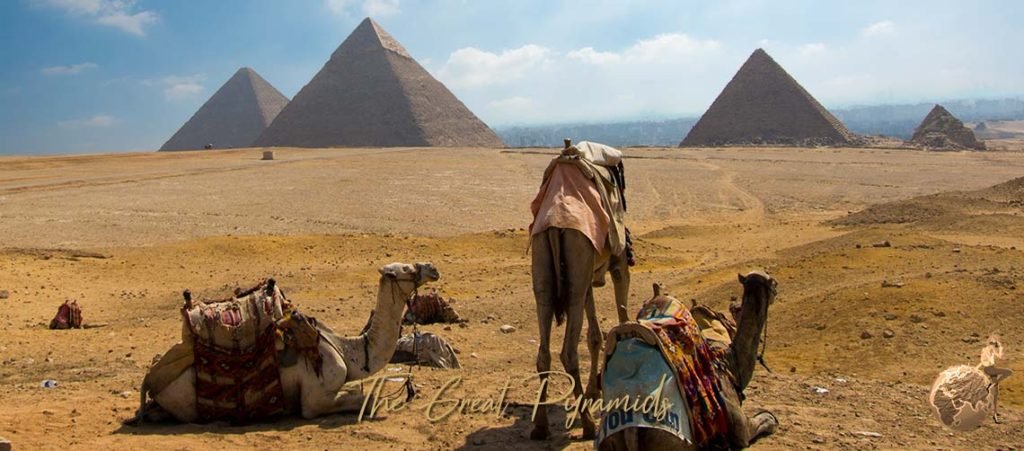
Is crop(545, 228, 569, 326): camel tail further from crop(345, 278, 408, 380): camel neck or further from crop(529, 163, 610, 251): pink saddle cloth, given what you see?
crop(345, 278, 408, 380): camel neck

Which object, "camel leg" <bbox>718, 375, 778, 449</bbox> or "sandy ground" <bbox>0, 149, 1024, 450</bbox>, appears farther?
"sandy ground" <bbox>0, 149, 1024, 450</bbox>

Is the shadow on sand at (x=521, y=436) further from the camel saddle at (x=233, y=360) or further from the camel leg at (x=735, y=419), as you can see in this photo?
the camel saddle at (x=233, y=360)

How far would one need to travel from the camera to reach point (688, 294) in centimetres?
1098

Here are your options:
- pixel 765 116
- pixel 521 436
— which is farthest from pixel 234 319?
pixel 765 116

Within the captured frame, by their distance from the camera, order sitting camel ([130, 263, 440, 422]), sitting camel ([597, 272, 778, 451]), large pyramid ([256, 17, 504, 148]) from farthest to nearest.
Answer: large pyramid ([256, 17, 504, 148]) < sitting camel ([130, 263, 440, 422]) < sitting camel ([597, 272, 778, 451])

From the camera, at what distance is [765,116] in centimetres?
8156

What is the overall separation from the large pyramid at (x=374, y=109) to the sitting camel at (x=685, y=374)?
88363 mm

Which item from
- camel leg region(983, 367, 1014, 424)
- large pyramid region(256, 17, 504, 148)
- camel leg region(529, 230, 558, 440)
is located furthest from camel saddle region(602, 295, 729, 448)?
large pyramid region(256, 17, 504, 148)

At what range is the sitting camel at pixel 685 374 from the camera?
3801mm

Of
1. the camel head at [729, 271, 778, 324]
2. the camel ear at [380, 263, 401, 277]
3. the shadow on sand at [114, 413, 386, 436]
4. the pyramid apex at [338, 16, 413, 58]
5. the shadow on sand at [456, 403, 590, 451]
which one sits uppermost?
the pyramid apex at [338, 16, 413, 58]

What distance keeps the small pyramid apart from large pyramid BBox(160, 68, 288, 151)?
8908cm

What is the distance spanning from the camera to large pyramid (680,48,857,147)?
77.4 m

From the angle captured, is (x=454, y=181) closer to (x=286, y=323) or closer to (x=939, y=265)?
(x=939, y=265)

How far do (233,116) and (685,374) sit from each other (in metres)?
132
